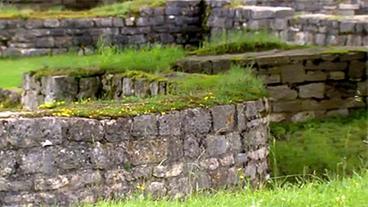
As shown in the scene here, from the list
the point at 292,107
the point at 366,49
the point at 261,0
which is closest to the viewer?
the point at 292,107

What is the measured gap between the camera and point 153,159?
9.05m

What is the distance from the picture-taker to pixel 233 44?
14484mm

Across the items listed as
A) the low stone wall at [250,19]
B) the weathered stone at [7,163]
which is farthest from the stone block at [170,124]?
the low stone wall at [250,19]

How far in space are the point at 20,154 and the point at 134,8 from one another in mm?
11373

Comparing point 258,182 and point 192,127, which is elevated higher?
point 192,127

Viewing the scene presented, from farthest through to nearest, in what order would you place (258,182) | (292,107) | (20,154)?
(292,107), (258,182), (20,154)

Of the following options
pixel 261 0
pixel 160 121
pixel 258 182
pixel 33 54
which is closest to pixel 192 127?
pixel 160 121

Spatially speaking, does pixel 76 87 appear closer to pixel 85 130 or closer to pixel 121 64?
pixel 121 64

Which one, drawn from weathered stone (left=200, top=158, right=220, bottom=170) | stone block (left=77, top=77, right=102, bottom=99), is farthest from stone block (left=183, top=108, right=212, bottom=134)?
stone block (left=77, top=77, right=102, bottom=99)

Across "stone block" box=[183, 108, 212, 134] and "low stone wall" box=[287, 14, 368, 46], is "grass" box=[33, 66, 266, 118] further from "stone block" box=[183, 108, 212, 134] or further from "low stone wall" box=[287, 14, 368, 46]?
"low stone wall" box=[287, 14, 368, 46]

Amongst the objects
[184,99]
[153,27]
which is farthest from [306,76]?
[153,27]

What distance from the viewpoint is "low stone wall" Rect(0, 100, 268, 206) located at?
27.8ft

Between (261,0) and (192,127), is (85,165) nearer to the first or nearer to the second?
(192,127)

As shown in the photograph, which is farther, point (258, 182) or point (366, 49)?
point (366, 49)
